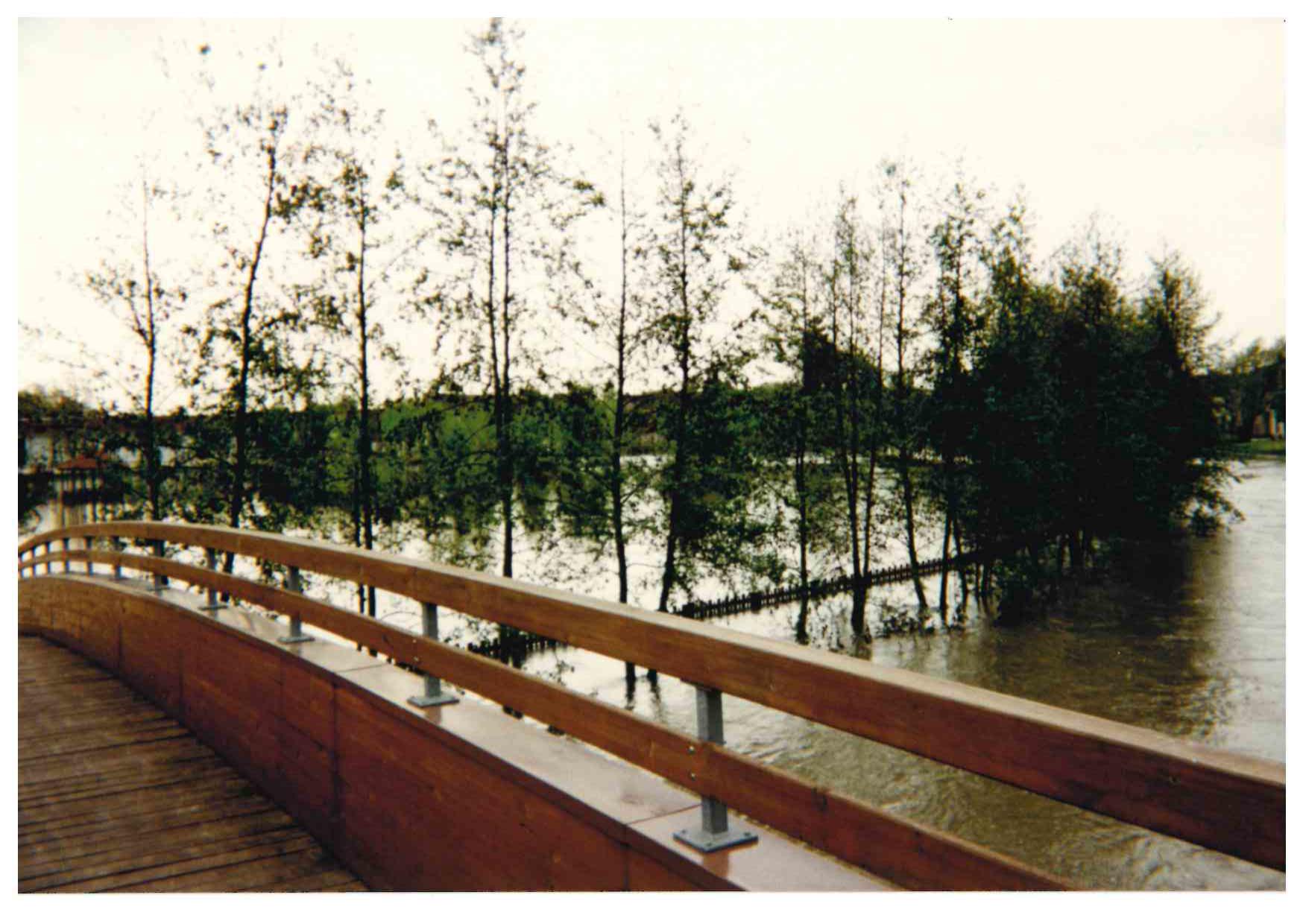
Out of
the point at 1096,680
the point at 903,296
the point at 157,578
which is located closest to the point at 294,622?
the point at 157,578

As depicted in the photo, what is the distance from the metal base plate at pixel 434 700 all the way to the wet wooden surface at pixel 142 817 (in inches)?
26.8

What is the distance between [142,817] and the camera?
11.8 ft

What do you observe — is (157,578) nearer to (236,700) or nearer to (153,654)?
(153,654)

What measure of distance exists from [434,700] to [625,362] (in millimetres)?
18338

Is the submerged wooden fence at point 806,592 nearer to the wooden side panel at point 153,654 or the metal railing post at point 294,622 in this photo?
the wooden side panel at point 153,654

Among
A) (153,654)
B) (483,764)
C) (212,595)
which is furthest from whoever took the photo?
(153,654)

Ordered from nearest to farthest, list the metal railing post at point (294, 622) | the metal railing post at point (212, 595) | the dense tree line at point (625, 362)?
the metal railing post at point (294, 622)
the metal railing post at point (212, 595)
the dense tree line at point (625, 362)

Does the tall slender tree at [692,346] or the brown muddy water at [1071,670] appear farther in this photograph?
the tall slender tree at [692,346]

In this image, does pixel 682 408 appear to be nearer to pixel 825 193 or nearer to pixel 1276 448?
pixel 825 193

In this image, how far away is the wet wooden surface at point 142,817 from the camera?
3.12 meters


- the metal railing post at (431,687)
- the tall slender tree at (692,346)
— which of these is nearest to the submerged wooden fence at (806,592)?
the tall slender tree at (692,346)

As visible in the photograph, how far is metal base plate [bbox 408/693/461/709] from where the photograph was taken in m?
2.83

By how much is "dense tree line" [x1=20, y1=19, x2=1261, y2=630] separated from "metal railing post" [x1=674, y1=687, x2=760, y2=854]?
15.1m

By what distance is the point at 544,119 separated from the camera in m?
20.5
